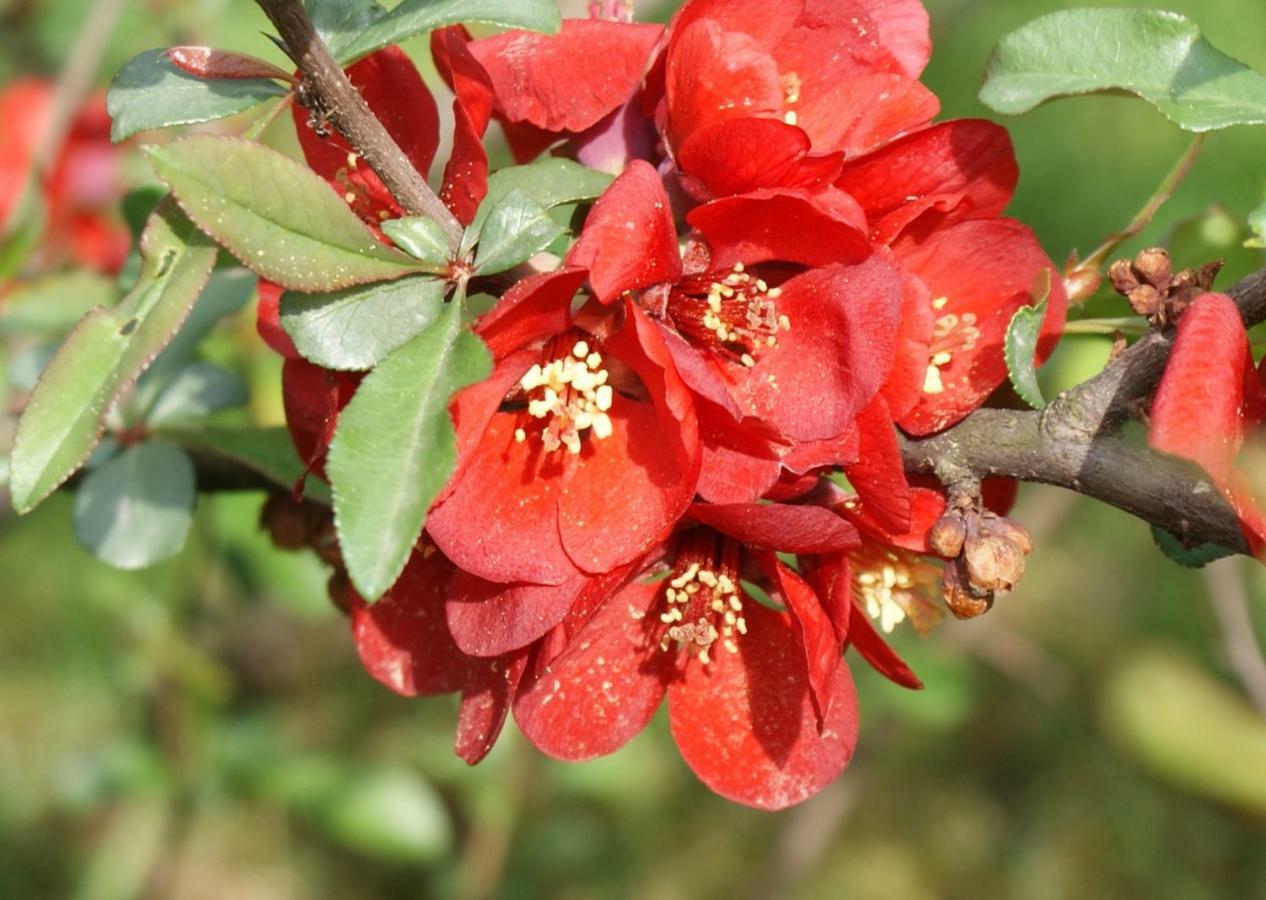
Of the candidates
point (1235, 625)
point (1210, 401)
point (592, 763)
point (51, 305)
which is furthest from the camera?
point (592, 763)

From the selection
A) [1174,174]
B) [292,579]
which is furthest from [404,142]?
[292,579]

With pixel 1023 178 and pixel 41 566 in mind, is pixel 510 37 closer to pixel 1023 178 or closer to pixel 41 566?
pixel 41 566

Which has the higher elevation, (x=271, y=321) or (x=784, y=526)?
(x=271, y=321)

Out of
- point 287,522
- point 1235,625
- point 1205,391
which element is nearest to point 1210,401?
point 1205,391

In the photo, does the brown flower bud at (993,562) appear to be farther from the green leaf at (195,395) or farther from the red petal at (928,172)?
the green leaf at (195,395)

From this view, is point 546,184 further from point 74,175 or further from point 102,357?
point 74,175

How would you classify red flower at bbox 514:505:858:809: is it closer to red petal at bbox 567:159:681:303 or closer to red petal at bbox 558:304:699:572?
red petal at bbox 558:304:699:572
